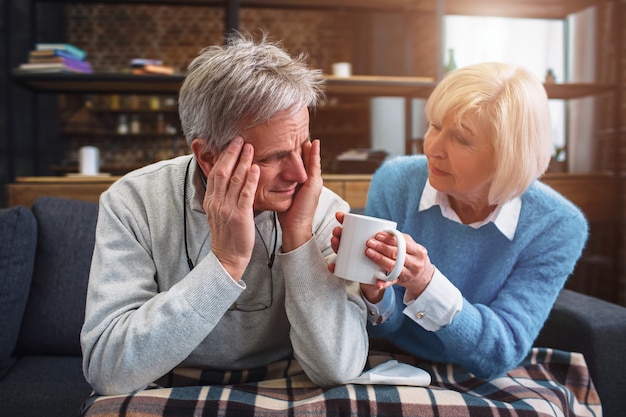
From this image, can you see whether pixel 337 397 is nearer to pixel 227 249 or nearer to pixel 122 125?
pixel 227 249

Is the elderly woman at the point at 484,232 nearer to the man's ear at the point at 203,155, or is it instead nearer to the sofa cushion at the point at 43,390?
the man's ear at the point at 203,155

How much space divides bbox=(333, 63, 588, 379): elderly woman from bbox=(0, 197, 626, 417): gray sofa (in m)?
0.34

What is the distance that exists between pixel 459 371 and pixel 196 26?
6631 millimetres

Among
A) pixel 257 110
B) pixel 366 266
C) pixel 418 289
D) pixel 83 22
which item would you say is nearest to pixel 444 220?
pixel 418 289

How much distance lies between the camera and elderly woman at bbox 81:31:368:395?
3.10ft

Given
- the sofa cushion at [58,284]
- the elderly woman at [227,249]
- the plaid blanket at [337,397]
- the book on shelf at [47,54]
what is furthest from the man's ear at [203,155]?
the book on shelf at [47,54]

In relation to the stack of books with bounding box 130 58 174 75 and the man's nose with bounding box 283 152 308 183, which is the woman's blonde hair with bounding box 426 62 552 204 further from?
the stack of books with bounding box 130 58 174 75

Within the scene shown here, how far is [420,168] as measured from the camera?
1384 millimetres

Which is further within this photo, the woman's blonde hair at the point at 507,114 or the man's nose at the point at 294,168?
the woman's blonde hair at the point at 507,114

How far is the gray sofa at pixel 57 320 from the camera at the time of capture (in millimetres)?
1404

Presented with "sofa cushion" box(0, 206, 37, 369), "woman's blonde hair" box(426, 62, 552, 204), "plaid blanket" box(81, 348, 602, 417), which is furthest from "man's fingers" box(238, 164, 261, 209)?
"sofa cushion" box(0, 206, 37, 369)

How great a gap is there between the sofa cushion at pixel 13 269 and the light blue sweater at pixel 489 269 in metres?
0.97

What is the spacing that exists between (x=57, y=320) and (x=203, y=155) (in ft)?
2.83

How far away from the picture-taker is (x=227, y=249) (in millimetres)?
971
